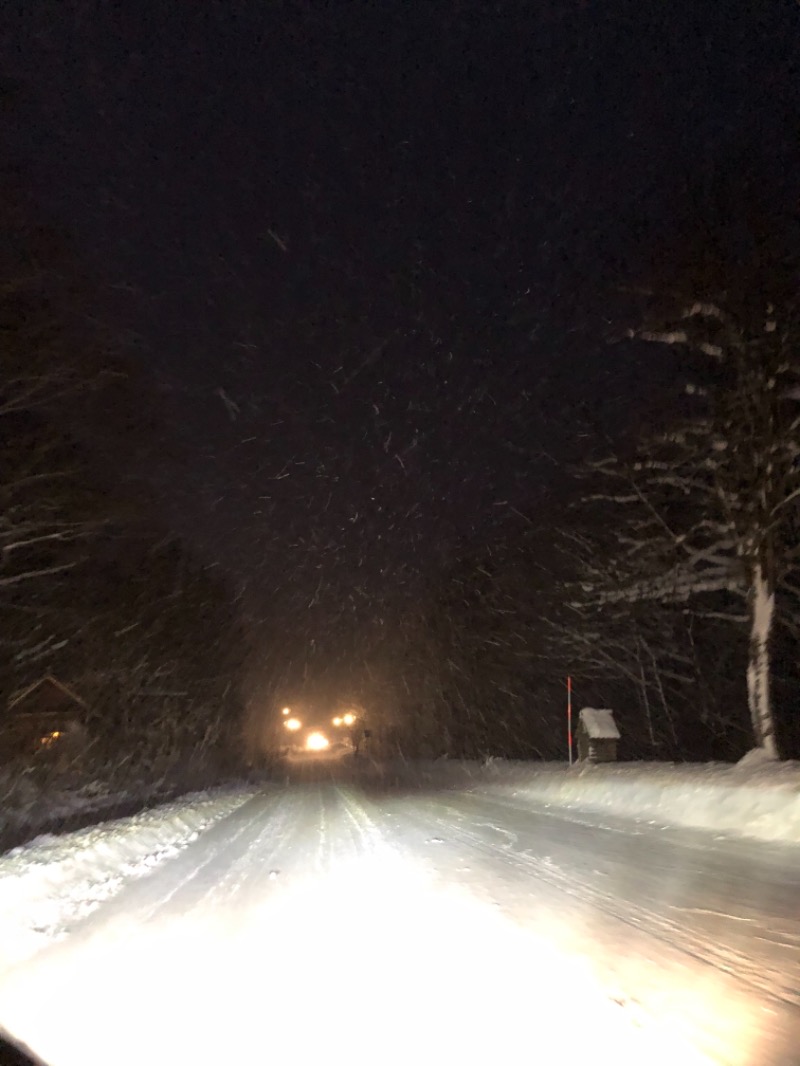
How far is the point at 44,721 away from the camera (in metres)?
34.7

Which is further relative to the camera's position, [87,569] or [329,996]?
[87,569]

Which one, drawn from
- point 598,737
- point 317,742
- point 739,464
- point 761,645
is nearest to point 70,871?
point 761,645

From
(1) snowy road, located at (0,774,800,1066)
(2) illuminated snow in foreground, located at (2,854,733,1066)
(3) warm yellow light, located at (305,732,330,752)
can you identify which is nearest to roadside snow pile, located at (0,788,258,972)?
(1) snowy road, located at (0,774,800,1066)

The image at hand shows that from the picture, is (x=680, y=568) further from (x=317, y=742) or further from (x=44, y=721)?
(x=317, y=742)

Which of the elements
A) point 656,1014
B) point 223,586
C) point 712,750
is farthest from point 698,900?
point 223,586

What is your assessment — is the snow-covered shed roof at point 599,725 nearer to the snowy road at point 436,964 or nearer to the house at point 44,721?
the snowy road at point 436,964

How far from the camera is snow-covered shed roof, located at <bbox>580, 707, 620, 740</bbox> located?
2380cm

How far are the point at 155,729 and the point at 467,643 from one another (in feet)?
Result: 52.8

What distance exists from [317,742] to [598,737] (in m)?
107

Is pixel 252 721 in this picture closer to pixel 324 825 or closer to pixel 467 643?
pixel 467 643

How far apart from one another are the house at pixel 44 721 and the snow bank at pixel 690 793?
15460 millimetres

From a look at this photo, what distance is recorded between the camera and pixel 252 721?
247 feet

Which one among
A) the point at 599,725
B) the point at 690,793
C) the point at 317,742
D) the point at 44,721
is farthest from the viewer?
the point at 317,742

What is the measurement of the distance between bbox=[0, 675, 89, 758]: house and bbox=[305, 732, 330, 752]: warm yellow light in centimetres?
8798
